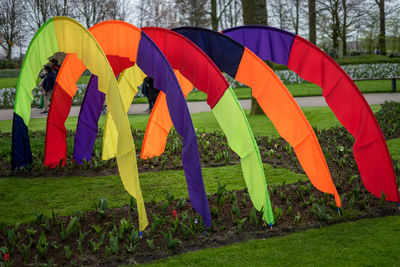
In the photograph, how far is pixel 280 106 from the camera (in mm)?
4867

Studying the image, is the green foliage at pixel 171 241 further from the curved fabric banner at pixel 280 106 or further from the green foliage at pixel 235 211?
the curved fabric banner at pixel 280 106

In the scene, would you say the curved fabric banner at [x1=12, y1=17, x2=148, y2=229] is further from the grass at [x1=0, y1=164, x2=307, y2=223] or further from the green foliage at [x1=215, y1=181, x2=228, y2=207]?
the green foliage at [x1=215, y1=181, x2=228, y2=207]

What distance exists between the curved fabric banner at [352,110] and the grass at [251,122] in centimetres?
476

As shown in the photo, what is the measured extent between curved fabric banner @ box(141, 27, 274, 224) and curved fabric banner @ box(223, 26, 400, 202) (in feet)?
4.45

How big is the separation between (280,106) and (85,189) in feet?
10.5

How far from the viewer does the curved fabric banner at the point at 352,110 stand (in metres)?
4.90

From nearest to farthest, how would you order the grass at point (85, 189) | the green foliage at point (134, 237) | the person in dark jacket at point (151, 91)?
the green foliage at point (134, 237) < the grass at point (85, 189) < the person in dark jacket at point (151, 91)

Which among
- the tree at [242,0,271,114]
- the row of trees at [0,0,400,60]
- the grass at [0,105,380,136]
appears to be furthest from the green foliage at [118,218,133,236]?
the row of trees at [0,0,400,60]

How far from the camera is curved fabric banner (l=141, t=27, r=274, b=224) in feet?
14.3

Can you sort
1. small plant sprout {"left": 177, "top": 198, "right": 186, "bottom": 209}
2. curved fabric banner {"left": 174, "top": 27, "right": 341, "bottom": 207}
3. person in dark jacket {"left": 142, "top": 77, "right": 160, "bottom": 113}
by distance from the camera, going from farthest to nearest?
1. person in dark jacket {"left": 142, "top": 77, "right": 160, "bottom": 113}
2. small plant sprout {"left": 177, "top": 198, "right": 186, "bottom": 209}
3. curved fabric banner {"left": 174, "top": 27, "right": 341, "bottom": 207}

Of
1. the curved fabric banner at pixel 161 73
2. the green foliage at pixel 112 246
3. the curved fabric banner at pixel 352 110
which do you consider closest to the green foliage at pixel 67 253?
the green foliage at pixel 112 246

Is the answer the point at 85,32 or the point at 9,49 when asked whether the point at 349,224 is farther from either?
the point at 9,49

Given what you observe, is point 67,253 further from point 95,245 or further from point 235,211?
point 235,211

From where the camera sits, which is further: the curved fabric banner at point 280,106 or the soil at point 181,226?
the curved fabric banner at point 280,106
